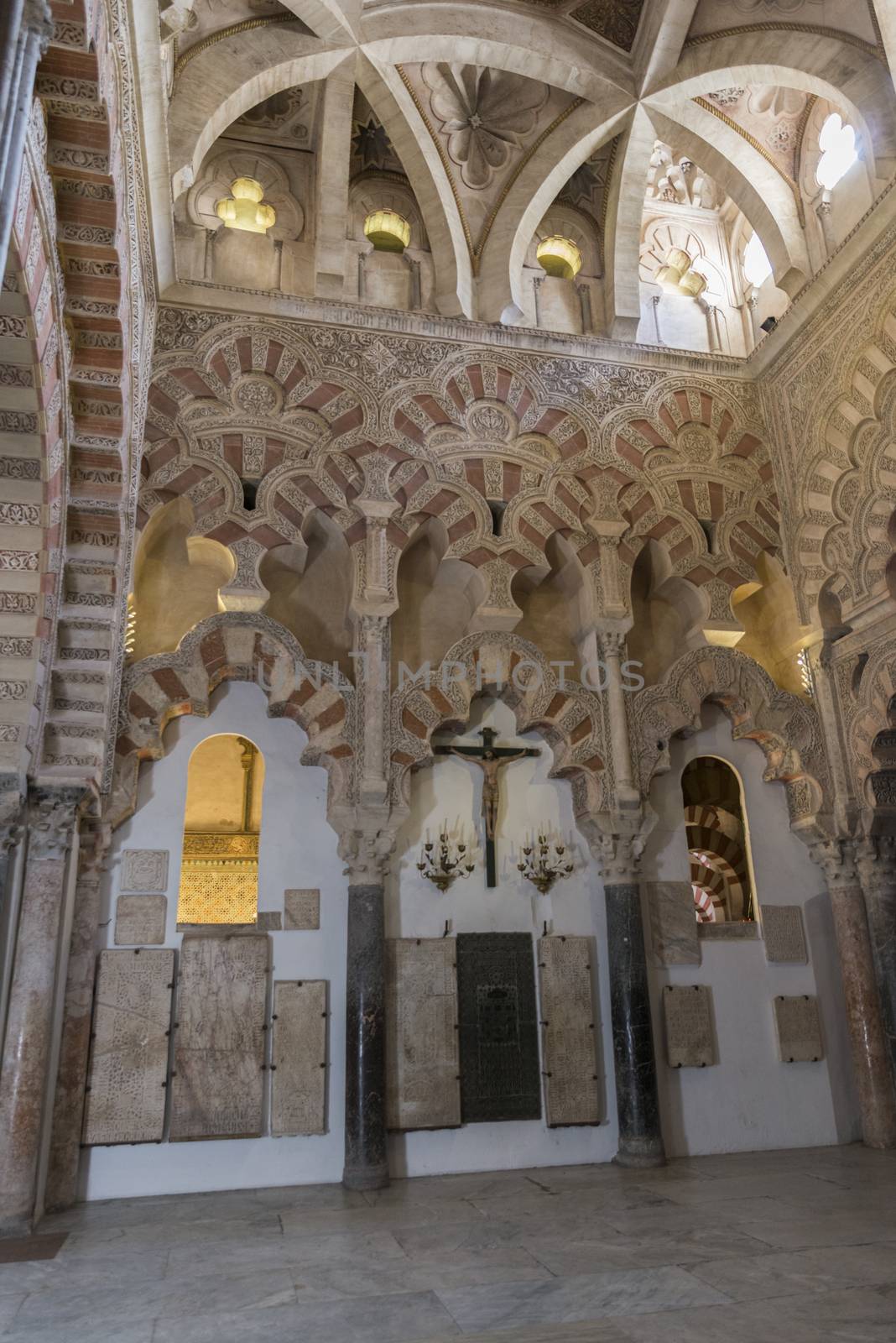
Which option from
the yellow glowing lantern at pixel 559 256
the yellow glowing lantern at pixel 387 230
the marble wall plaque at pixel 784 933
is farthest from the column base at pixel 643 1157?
the yellow glowing lantern at pixel 387 230

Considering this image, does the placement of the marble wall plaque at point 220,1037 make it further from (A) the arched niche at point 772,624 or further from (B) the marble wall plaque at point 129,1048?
(A) the arched niche at point 772,624

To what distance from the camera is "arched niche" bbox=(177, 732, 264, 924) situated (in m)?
10.5

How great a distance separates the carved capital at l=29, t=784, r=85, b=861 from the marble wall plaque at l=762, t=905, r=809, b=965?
17.8 feet

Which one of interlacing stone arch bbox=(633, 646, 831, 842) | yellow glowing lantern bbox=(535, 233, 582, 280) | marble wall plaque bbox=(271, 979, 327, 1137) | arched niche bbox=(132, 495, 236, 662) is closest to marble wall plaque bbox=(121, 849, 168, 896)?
marble wall plaque bbox=(271, 979, 327, 1137)

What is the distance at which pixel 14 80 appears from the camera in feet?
10.3

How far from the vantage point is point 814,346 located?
320 inches

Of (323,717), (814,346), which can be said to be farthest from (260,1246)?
(814,346)

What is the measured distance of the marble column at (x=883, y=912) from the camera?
7.47 m

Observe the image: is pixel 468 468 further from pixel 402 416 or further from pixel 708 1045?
pixel 708 1045

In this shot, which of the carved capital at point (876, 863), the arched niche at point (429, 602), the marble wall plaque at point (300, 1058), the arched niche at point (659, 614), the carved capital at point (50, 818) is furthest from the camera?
the arched niche at point (659, 614)

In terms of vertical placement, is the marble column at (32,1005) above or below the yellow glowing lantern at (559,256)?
below

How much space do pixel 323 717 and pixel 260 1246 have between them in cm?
339

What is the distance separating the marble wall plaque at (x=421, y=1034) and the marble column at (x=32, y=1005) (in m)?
2.31

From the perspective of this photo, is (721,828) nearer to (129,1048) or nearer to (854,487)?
(854,487)
